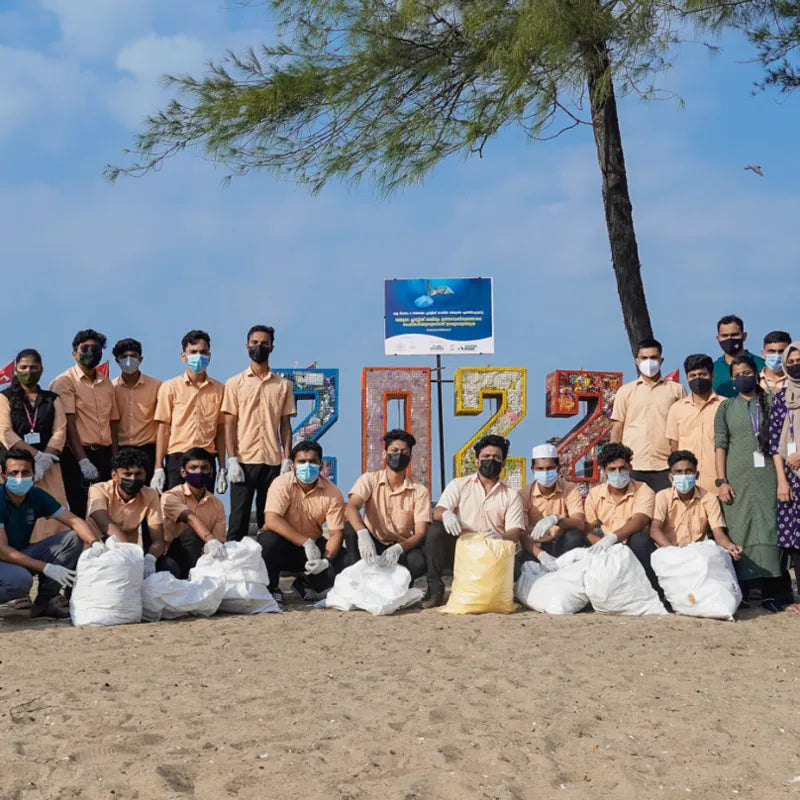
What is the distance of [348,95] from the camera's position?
1113cm

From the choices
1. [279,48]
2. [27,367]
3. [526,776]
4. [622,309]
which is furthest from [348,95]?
[526,776]

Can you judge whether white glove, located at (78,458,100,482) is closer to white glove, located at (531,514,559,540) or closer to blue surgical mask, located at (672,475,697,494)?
white glove, located at (531,514,559,540)

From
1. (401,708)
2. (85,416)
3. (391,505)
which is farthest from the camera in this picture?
(85,416)

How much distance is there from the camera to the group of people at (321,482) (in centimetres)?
684

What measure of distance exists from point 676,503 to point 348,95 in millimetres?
6002

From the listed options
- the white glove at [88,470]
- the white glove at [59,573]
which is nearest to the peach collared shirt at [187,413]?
the white glove at [88,470]

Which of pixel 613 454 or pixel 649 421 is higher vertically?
pixel 649 421

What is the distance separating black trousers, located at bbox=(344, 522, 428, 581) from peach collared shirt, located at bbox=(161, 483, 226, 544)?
84 centimetres

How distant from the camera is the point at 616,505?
724cm

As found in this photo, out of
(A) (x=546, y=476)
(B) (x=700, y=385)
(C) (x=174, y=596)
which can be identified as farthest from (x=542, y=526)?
(C) (x=174, y=596)

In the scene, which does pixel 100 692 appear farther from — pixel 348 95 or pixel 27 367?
pixel 348 95

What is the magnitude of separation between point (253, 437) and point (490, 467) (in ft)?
5.65

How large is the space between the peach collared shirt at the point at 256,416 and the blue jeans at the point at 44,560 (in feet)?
4.63

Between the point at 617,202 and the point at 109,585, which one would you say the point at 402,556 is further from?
the point at 617,202
